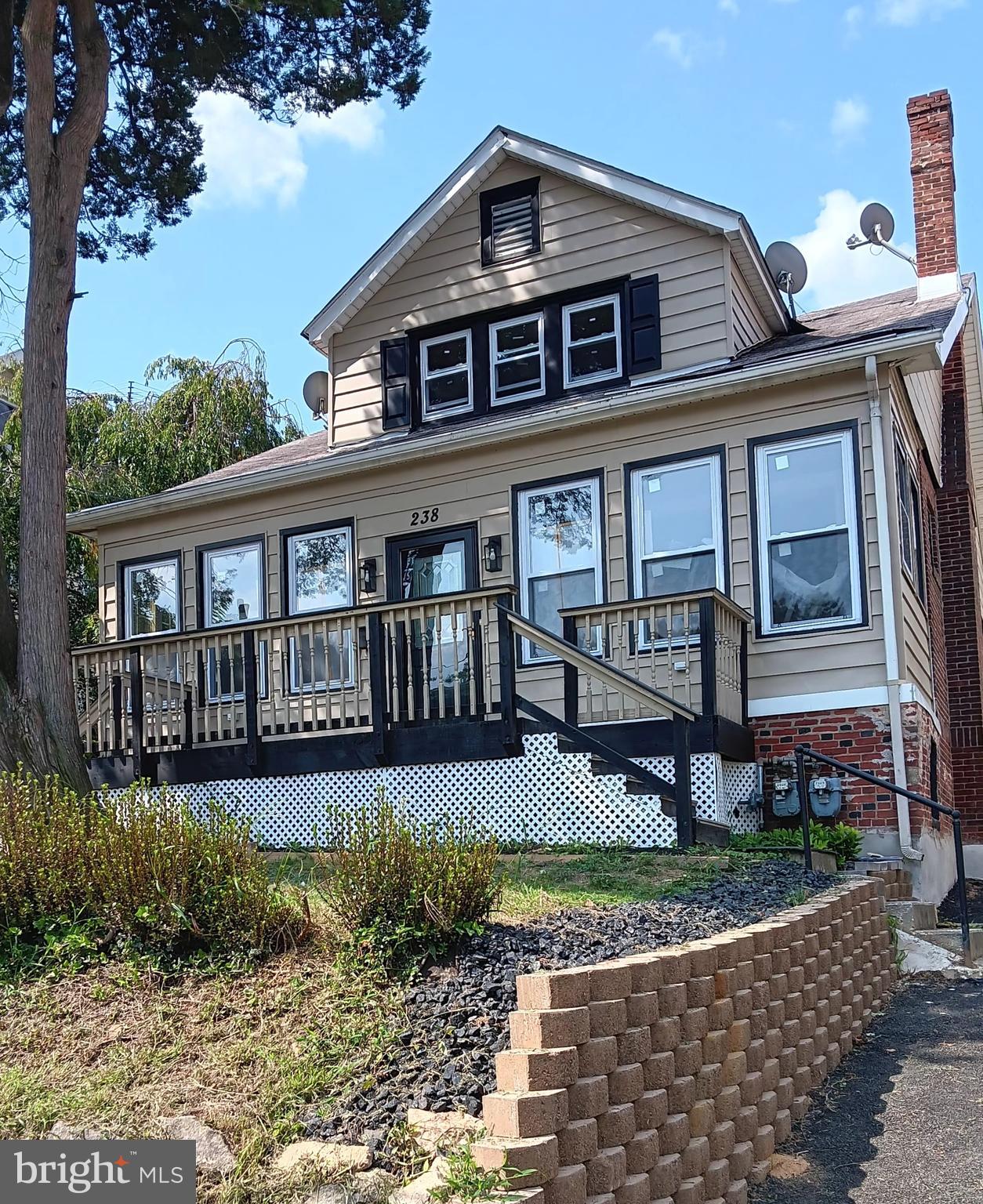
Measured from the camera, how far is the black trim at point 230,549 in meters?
14.5

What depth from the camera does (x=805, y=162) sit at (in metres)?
17.0

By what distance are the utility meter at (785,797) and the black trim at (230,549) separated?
20.4 ft

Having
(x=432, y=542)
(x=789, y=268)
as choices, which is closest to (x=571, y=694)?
(x=432, y=542)

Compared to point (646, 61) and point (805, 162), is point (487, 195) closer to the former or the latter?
point (646, 61)

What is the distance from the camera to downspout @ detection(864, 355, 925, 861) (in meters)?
10.5

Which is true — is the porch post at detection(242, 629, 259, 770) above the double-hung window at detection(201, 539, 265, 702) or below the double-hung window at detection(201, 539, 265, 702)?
below

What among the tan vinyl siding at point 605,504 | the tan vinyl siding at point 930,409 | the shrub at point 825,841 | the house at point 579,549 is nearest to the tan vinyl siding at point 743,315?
the house at point 579,549

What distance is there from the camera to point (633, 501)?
40.2ft

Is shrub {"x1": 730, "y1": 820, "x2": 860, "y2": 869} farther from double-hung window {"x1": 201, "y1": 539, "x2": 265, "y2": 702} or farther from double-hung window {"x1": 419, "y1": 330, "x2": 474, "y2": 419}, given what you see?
double-hung window {"x1": 201, "y1": 539, "x2": 265, "y2": 702}

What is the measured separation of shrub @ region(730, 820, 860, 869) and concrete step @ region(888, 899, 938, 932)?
1.54 ft

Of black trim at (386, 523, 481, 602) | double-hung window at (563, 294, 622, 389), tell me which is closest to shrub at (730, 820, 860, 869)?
black trim at (386, 523, 481, 602)

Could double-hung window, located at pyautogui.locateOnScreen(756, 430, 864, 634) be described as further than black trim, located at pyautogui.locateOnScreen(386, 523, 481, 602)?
No

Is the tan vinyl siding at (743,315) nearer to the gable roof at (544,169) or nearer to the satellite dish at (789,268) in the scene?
the gable roof at (544,169)

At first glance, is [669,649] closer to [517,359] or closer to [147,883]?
Result: [517,359]
